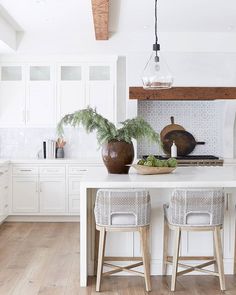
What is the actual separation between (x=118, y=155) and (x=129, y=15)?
209 centimetres

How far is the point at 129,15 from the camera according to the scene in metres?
5.52

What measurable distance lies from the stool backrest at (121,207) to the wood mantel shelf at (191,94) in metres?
3.03

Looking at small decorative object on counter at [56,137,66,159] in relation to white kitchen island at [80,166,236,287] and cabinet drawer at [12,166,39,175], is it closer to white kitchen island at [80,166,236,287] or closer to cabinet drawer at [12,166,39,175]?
cabinet drawer at [12,166,39,175]

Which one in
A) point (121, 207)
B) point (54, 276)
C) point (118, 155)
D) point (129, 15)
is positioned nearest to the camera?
point (121, 207)

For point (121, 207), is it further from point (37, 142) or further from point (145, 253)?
point (37, 142)

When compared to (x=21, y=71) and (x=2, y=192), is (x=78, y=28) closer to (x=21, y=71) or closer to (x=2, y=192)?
(x=21, y=71)

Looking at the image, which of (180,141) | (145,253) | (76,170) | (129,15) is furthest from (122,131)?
(180,141)

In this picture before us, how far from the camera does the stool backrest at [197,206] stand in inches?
146

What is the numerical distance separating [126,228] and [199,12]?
9.67ft

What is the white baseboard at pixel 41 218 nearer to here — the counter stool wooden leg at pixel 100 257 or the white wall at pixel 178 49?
the white wall at pixel 178 49

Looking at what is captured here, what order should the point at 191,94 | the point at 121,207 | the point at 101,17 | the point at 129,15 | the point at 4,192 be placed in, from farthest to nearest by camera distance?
1. the point at 191,94
2. the point at 4,192
3. the point at 129,15
4. the point at 101,17
5. the point at 121,207

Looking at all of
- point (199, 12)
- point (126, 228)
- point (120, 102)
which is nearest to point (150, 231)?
point (126, 228)

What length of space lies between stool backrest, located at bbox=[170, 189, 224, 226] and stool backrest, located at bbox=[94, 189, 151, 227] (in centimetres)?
27

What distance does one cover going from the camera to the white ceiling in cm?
494
